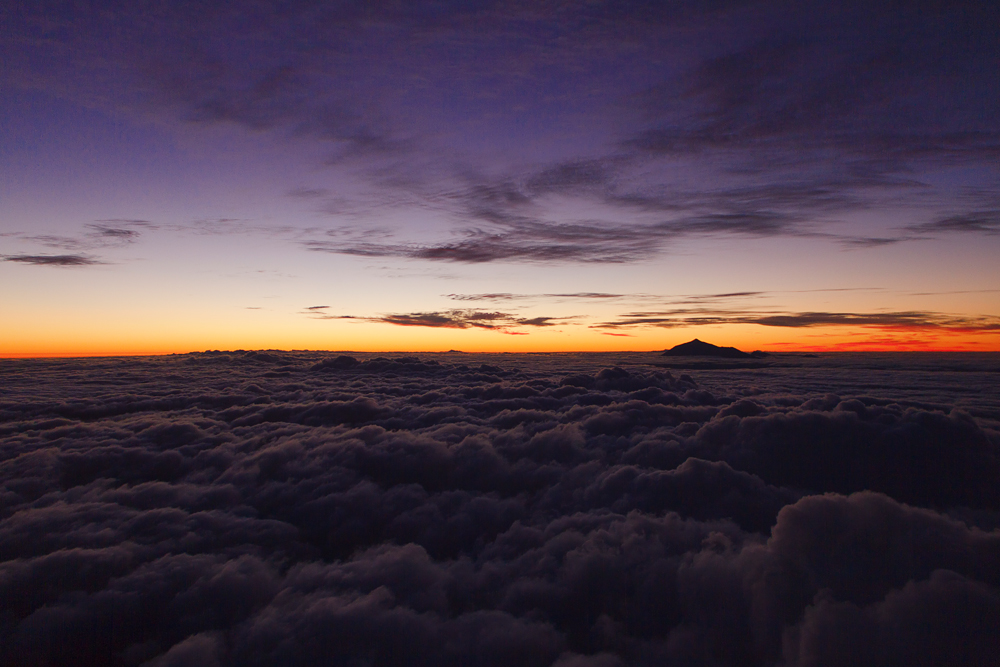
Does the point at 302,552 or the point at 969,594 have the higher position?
the point at 969,594

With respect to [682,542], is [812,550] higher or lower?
higher

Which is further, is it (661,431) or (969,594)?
(661,431)

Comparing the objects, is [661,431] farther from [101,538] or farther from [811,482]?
[101,538]

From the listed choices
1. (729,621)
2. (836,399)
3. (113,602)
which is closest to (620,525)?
(729,621)

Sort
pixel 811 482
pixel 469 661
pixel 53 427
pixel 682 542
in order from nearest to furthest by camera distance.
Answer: pixel 469 661, pixel 682 542, pixel 811 482, pixel 53 427

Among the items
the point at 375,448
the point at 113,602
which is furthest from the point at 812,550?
the point at 375,448

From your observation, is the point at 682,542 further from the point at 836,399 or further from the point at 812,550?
the point at 836,399

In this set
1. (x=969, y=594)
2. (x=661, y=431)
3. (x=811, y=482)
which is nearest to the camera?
(x=969, y=594)

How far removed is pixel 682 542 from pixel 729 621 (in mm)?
1827

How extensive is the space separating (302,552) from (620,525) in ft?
20.2

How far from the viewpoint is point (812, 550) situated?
541 cm

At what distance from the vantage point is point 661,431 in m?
13.9

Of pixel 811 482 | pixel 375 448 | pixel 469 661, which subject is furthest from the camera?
pixel 375 448

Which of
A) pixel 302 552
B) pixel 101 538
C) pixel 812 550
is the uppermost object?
pixel 812 550
